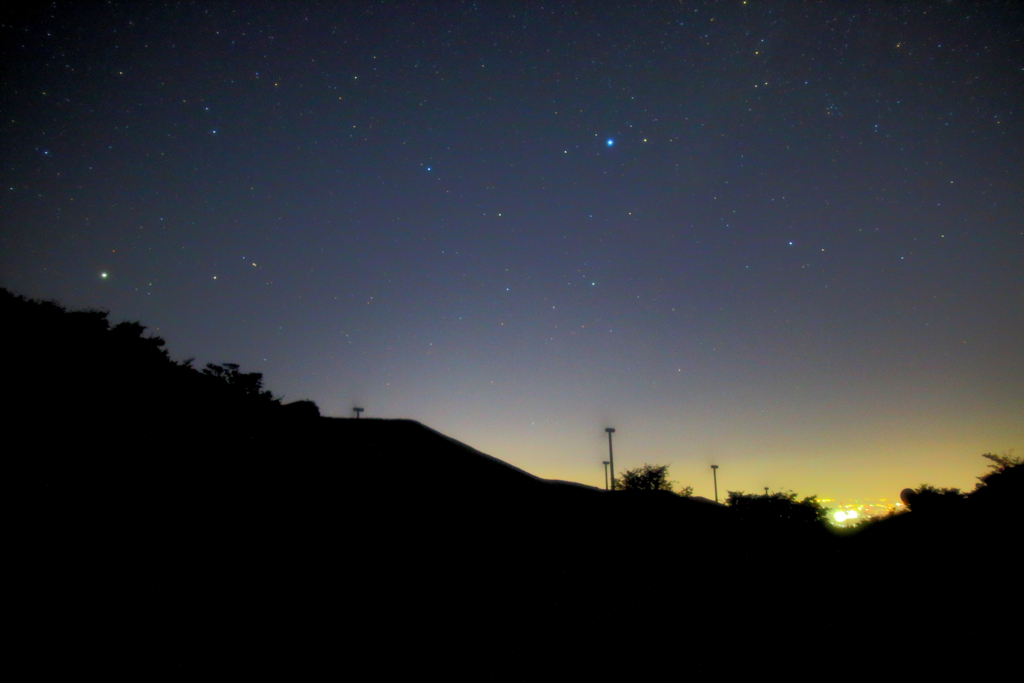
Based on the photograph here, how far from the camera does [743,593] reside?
4.01 metres

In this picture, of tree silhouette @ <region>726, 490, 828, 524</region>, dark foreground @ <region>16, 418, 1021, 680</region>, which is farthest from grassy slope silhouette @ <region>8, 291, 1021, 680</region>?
tree silhouette @ <region>726, 490, 828, 524</region>

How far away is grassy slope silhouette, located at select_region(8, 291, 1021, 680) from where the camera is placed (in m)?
4.11

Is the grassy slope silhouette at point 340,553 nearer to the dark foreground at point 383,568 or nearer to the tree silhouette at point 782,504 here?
the dark foreground at point 383,568

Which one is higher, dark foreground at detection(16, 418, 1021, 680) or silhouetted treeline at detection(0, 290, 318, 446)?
silhouetted treeline at detection(0, 290, 318, 446)

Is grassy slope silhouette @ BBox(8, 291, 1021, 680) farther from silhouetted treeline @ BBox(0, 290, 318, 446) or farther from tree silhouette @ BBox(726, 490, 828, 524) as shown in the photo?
tree silhouette @ BBox(726, 490, 828, 524)

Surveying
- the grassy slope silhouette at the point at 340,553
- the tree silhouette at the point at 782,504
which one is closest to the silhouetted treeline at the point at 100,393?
the grassy slope silhouette at the point at 340,553

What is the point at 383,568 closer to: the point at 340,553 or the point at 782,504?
the point at 340,553

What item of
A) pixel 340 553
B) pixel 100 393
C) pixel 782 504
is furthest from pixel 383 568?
pixel 782 504

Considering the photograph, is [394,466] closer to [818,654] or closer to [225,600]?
[225,600]

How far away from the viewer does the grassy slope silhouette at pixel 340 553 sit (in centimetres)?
411

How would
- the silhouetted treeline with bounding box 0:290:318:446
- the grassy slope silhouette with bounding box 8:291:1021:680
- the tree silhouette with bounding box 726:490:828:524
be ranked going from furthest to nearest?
the tree silhouette with bounding box 726:490:828:524
the silhouetted treeline with bounding box 0:290:318:446
the grassy slope silhouette with bounding box 8:291:1021:680

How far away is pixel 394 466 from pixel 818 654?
15.0 feet

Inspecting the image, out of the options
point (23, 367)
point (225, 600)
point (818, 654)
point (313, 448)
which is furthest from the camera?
point (313, 448)

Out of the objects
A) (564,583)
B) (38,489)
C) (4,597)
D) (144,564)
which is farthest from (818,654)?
(38,489)
